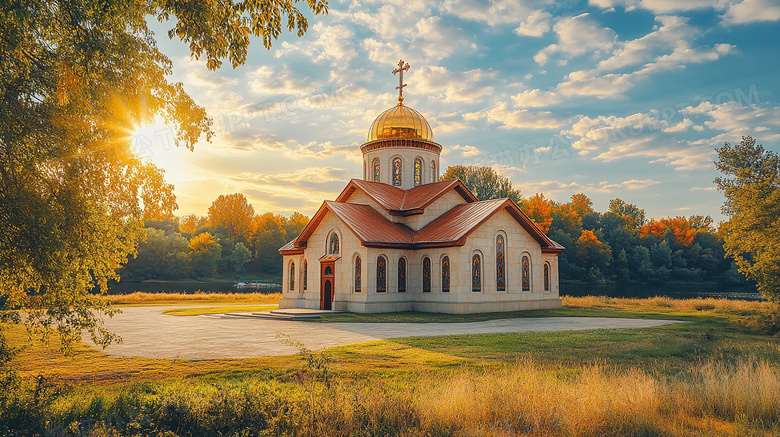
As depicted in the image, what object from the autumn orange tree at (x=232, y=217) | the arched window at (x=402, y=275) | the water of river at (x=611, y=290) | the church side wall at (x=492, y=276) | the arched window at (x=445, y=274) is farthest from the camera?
the autumn orange tree at (x=232, y=217)

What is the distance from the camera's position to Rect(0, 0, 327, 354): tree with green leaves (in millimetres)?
6996

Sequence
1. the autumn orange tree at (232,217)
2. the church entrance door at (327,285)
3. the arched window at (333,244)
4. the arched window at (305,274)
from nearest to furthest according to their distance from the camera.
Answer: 1. the church entrance door at (327,285)
2. the arched window at (333,244)
3. the arched window at (305,274)
4. the autumn orange tree at (232,217)

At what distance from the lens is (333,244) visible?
26.4 meters

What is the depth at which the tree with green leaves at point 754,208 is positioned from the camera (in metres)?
20.5

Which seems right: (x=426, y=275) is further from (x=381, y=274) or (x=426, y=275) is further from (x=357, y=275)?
(x=357, y=275)

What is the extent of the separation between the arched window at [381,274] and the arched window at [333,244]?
8.11ft

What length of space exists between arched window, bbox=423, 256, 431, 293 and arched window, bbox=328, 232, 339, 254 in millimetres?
4455

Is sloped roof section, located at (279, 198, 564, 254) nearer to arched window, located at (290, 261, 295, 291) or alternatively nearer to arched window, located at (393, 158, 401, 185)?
arched window, located at (290, 261, 295, 291)

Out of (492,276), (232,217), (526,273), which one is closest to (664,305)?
(526,273)

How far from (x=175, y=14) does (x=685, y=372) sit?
1067cm

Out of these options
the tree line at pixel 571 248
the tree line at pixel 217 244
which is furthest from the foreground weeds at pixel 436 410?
the tree line at pixel 217 244

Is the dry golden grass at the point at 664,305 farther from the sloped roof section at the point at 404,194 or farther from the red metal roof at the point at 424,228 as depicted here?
the sloped roof section at the point at 404,194

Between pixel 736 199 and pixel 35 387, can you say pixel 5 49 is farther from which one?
pixel 736 199

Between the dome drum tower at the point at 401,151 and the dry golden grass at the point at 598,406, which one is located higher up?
the dome drum tower at the point at 401,151
